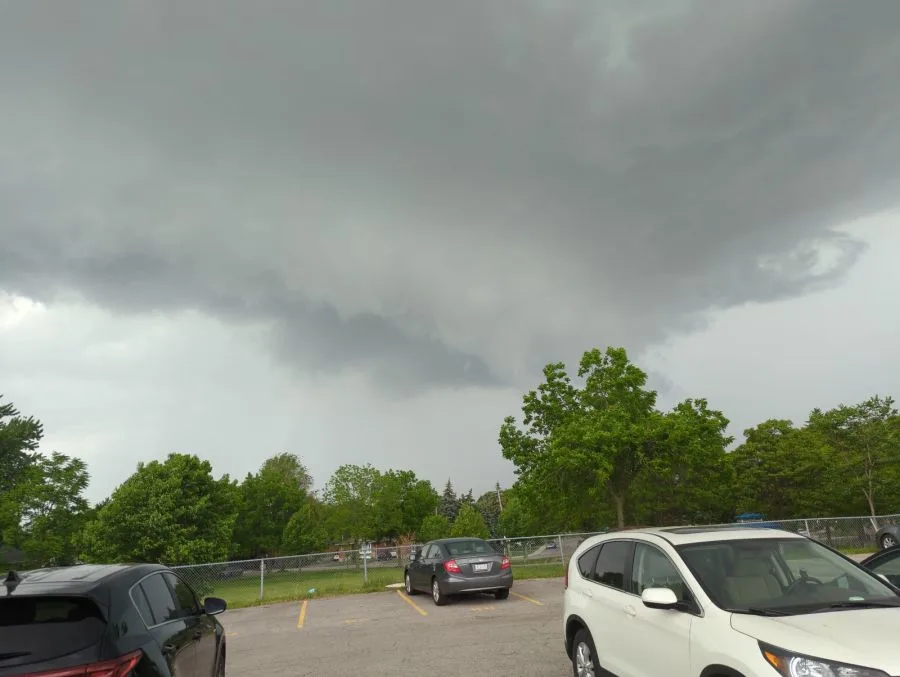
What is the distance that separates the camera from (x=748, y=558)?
16.4 feet

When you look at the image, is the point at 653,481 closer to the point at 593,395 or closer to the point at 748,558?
the point at 593,395

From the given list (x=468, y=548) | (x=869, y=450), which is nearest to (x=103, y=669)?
(x=468, y=548)

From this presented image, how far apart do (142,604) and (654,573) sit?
4.24 metres

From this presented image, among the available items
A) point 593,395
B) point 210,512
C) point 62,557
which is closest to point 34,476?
point 62,557

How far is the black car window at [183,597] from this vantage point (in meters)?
5.91

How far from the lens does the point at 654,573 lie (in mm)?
5367

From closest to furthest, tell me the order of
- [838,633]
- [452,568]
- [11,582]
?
[838,633] → [11,582] → [452,568]

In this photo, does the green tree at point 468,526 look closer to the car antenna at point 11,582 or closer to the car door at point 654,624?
the car door at point 654,624

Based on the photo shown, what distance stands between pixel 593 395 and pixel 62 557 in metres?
41.6

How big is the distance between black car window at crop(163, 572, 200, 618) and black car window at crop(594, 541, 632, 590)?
13.5 ft

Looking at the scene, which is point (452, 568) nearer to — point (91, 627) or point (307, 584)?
point (307, 584)

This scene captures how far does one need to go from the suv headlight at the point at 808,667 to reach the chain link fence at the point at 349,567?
44.3 feet

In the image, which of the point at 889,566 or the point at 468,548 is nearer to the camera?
the point at 889,566

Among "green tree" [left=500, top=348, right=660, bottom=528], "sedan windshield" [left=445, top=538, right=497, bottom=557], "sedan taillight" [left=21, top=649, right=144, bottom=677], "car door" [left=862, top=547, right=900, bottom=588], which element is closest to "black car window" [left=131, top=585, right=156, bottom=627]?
"sedan taillight" [left=21, top=649, right=144, bottom=677]
